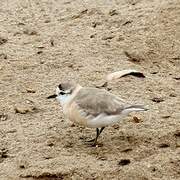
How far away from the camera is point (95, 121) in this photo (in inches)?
218

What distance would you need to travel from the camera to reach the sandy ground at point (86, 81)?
5.39m

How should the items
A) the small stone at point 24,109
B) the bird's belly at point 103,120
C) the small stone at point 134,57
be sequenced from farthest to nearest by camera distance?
the small stone at point 134,57 < the small stone at point 24,109 < the bird's belly at point 103,120

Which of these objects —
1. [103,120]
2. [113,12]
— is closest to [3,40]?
[113,12]

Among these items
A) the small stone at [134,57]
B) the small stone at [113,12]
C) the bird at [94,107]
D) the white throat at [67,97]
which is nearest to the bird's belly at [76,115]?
the bird at [94,107]

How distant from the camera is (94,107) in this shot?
560 centimetres

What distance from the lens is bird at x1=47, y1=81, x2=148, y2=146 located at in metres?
5.54

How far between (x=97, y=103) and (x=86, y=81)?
5.20 feet

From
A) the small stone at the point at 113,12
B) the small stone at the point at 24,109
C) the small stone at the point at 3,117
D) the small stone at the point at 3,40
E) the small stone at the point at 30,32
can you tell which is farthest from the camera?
the small stone at the point at 113,12

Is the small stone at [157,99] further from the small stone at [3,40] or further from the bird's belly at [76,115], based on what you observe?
A: the small stone at [3,40]

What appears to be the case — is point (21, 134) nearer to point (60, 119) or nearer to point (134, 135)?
point (60, 119)

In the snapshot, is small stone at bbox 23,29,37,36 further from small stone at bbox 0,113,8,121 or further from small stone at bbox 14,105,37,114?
small stone at bbox 0,113,8,121

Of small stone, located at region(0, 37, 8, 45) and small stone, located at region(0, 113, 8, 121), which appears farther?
small stone, located at region(0, 37, 8, 45)

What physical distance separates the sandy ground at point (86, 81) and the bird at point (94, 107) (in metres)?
0.27

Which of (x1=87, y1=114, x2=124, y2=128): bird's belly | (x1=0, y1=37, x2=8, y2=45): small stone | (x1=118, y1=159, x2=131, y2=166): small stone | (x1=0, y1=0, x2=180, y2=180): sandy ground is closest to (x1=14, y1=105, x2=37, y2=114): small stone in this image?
(x1=0, y1=0, x2=180, y2=180): sandy ground
